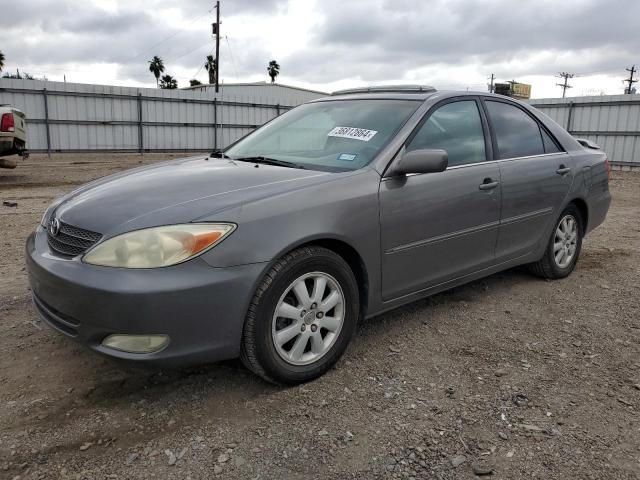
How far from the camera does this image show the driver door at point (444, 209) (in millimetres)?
3156

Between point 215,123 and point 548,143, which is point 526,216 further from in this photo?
point 215,123

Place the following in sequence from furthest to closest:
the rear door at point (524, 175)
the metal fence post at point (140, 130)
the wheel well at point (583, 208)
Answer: the metal fence post at point (140, 130)
the wheel well at point (583, 208)
the rear door at point (524, 175)

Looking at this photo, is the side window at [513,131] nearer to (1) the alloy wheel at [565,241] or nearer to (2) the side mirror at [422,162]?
(1) the alloy wheel at [565,241]

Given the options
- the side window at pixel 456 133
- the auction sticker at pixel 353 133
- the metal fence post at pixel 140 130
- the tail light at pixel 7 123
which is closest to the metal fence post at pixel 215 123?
the metal fence post at pixel 140 130

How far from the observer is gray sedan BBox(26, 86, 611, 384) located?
7.91ft

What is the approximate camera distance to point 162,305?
2.34 m

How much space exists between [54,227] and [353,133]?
1.79m

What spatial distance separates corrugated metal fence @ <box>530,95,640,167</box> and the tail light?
51.4 ft

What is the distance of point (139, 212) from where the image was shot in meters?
2.57

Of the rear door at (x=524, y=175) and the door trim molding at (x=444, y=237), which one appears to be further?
the rear door at (x=524, y=175)

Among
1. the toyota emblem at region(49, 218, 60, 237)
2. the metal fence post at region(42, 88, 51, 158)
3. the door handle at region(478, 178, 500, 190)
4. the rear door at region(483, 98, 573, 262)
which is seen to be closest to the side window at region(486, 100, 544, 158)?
the rear door at region(483, 98, 573, 262)

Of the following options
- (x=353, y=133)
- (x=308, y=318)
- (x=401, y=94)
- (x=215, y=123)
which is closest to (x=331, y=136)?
(x=353, y=133)

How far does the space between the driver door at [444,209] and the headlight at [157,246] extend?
1.05 meters

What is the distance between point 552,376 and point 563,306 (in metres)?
1.28
